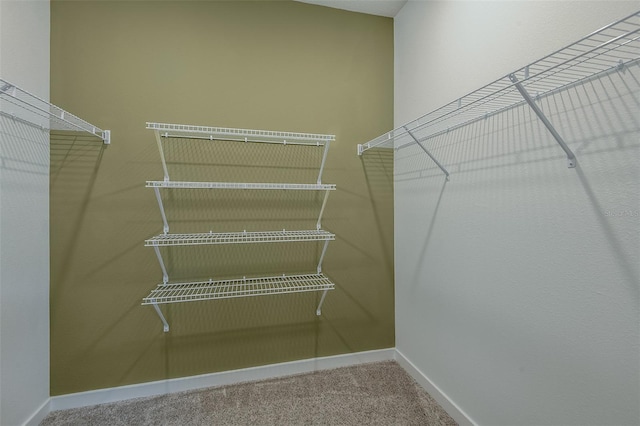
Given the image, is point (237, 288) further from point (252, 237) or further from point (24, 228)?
point (24, 228)

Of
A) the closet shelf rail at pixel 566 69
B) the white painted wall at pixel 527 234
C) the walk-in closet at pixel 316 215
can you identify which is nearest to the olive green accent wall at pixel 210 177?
the walk-in closet at pixel 316 215

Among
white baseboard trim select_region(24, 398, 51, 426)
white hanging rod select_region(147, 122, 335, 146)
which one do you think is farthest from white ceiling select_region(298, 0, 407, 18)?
white baseboard trim select_region(24, 398, 51, 426)

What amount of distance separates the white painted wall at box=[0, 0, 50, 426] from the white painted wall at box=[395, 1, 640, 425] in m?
2.01

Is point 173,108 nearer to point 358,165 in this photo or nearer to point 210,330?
point 358,165

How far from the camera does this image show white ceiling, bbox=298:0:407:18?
180 cm

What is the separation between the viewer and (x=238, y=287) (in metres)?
1.68

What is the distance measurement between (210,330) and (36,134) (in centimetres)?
137

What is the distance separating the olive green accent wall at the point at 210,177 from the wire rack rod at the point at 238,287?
0.21ft

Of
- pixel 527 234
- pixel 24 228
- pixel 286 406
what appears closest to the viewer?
pixel 527 234

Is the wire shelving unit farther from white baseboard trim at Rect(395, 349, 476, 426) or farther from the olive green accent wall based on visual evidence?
white baseboard trim at Rect(395, 349, 476, 426)

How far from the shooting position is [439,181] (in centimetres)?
153

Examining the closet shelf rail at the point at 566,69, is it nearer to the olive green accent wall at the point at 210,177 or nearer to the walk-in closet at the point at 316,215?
the walk-in closet at the point at 316,215

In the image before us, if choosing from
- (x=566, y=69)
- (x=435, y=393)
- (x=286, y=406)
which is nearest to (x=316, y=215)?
(x=286, y=406)

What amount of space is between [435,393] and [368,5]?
7.85ft
